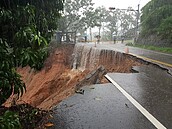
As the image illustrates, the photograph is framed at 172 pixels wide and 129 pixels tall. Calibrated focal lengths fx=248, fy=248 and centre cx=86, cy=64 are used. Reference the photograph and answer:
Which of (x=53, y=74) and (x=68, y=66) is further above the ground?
(x=68, y=66)

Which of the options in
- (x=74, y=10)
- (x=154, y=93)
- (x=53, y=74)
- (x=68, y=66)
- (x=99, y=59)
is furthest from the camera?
(x=74, y=10)

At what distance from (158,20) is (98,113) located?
27.4 metres

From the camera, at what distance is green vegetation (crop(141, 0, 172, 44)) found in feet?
89.6

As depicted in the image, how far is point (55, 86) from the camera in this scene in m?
16.3

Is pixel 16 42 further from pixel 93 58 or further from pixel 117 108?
pixel 93 58

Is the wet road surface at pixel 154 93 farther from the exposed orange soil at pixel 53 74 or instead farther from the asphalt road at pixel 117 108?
the exposed orange soil at pixel 53 74

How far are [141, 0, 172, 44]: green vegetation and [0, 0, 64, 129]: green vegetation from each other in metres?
24.6

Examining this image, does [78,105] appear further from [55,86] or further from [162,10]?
[162,10]

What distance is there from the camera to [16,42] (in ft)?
9.88

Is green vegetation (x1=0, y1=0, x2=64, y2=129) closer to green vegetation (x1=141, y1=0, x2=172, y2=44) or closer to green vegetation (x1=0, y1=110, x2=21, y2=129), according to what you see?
green vegetation (x1=0, y1=110, x2=21, y2=129)

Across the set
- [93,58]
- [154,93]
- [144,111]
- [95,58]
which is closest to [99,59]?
[95,58]

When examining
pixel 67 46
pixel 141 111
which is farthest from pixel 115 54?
pixel 141 111

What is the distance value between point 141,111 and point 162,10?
85.8ft

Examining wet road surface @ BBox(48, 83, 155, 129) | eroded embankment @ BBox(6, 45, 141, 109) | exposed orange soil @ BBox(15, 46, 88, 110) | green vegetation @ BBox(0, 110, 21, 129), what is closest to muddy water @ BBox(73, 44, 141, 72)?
eroded embankment @ BBox(6, 45, 141, 109)
